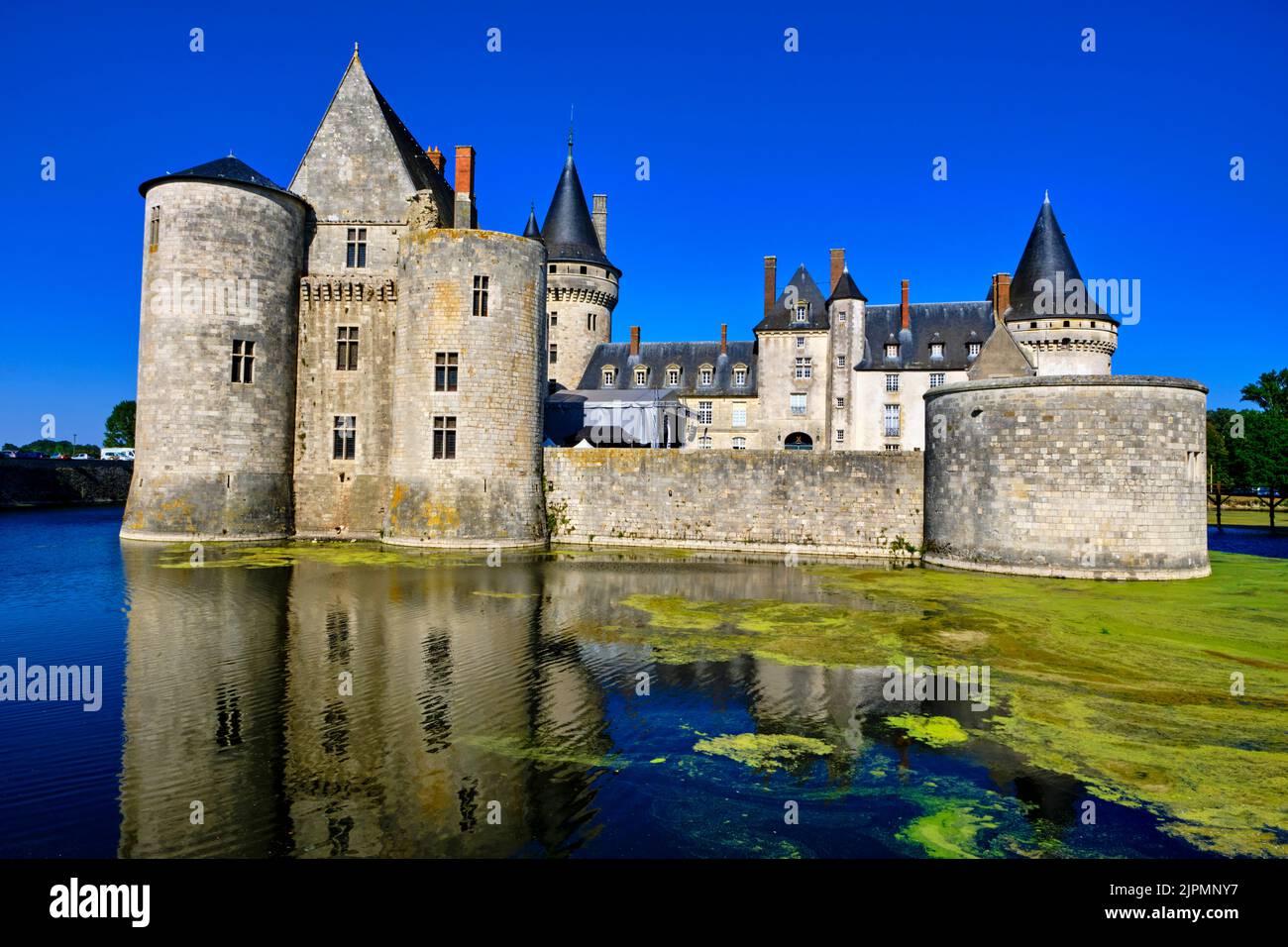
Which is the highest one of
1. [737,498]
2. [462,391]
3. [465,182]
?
[465,182]

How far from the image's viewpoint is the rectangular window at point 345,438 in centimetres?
2817

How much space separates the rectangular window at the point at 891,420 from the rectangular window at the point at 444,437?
27.5 m

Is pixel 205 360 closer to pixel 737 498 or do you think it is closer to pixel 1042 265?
pixel 737 498

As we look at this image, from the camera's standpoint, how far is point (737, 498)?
26.9 meters

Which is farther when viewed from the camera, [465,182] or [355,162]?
[355,162]

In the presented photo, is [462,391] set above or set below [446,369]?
below

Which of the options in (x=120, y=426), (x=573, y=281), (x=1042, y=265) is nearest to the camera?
(x=1042, y=265)

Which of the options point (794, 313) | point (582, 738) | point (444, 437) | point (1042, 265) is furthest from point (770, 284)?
point (582, 738)

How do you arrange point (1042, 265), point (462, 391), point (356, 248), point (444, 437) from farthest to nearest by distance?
point (1042, 265) < point (356, 248) < point (444, 437) < point (462, 391)

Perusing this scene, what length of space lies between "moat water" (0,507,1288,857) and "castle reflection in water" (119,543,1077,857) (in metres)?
0.04

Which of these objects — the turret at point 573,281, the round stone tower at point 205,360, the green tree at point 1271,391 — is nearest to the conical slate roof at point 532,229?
the turret at point 573,281

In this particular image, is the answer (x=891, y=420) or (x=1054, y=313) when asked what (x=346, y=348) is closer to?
(x=891, y=420)

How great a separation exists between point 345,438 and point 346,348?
10.8 feet
